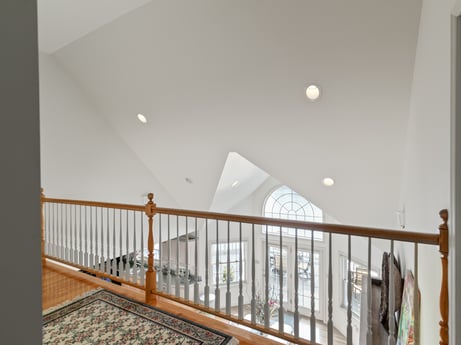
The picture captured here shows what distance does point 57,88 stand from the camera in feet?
15.8

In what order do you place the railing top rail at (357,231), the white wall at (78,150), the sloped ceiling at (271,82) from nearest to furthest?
the railing top rail at (357,231), the sloped ceiling at (271,82), the white wall at (78,150)

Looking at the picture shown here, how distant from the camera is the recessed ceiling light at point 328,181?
4.29m

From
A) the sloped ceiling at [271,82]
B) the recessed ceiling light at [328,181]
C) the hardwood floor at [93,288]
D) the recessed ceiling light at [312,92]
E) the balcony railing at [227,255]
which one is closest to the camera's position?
the balcony railing at [227,255]

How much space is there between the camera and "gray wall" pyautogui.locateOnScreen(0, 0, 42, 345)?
1.91ft

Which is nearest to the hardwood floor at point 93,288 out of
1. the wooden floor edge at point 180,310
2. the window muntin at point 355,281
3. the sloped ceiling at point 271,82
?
the wooden floor edge at point 180,310

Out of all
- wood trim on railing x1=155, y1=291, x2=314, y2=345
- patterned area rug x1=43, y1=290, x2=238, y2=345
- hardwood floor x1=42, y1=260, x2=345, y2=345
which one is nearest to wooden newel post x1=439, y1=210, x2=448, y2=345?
wood trim on railing x1=155, y1=291, x2=314, y2=345

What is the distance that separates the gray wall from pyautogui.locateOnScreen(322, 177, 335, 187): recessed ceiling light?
408 centimetres

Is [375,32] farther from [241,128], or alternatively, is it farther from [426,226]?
[241,128]

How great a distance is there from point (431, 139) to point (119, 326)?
8.49 feet

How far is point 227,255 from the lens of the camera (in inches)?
98.3

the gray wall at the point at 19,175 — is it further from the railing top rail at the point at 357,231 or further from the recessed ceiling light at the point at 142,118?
the recessed ceiling light at the point at 142,118

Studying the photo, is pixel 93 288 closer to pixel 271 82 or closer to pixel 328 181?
pixel 271 82

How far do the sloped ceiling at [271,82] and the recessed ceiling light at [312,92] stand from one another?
0.19 feet

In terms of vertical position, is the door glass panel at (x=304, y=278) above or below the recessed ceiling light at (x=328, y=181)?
below
